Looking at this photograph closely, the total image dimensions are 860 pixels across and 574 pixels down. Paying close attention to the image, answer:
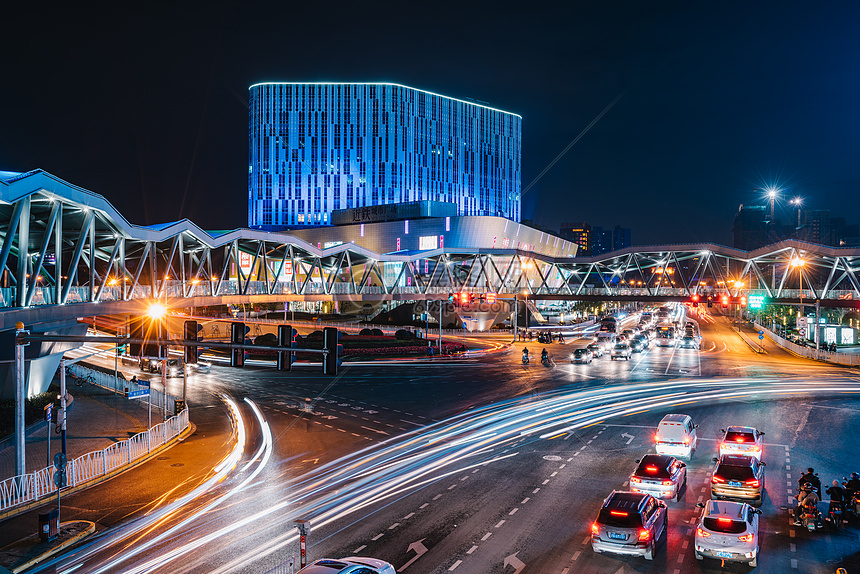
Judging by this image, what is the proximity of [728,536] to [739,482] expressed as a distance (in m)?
4.62

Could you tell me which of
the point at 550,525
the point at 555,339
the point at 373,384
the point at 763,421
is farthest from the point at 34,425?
the point at 555,339

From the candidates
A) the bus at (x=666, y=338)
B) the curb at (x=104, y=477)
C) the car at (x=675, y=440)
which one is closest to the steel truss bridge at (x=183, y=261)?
the bus at (x=666, y=338)

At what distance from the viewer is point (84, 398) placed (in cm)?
4050

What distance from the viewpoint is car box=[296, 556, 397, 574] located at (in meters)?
13.1

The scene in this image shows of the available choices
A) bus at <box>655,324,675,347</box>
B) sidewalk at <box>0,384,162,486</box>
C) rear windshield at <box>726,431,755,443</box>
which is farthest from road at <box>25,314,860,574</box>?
bus at <box>655,324,675,347</box>

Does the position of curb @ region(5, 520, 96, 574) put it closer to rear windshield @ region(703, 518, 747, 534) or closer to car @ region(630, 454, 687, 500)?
car @ region(630, 454, 687, 500)

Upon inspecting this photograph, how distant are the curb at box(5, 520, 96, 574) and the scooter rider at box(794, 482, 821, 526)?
20375 mm

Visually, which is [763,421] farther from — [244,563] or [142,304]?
[142,304]

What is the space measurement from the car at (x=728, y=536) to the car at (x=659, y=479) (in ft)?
11.3

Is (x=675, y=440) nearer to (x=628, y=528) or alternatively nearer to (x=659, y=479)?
(x=659, y=479)

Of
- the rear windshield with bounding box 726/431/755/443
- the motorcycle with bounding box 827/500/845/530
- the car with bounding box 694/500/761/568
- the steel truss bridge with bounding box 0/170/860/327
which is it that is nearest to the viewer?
the car with bounding box 694/500/761/568

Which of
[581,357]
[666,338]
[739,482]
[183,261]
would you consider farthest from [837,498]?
[666,338]

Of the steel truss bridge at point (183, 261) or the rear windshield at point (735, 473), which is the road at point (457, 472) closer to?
the rear windshield at point (735, 473)

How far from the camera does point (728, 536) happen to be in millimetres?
15805
